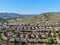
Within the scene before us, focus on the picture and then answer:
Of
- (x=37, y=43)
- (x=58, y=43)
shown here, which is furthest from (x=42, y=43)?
(x=58, y=43)

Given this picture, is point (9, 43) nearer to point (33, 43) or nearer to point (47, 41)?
point (33, 43)

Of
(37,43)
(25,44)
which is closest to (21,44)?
(25,44)

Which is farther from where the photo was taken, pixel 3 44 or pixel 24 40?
pixel 24 40

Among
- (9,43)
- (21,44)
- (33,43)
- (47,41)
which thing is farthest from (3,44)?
(47,41)

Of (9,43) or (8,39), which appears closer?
(9,43)

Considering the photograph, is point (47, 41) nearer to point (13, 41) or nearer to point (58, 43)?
point (58, 43)

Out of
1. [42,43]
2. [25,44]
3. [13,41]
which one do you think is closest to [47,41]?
[42,43]

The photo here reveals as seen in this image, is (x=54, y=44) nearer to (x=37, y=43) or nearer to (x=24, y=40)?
(x=37, y=43)
